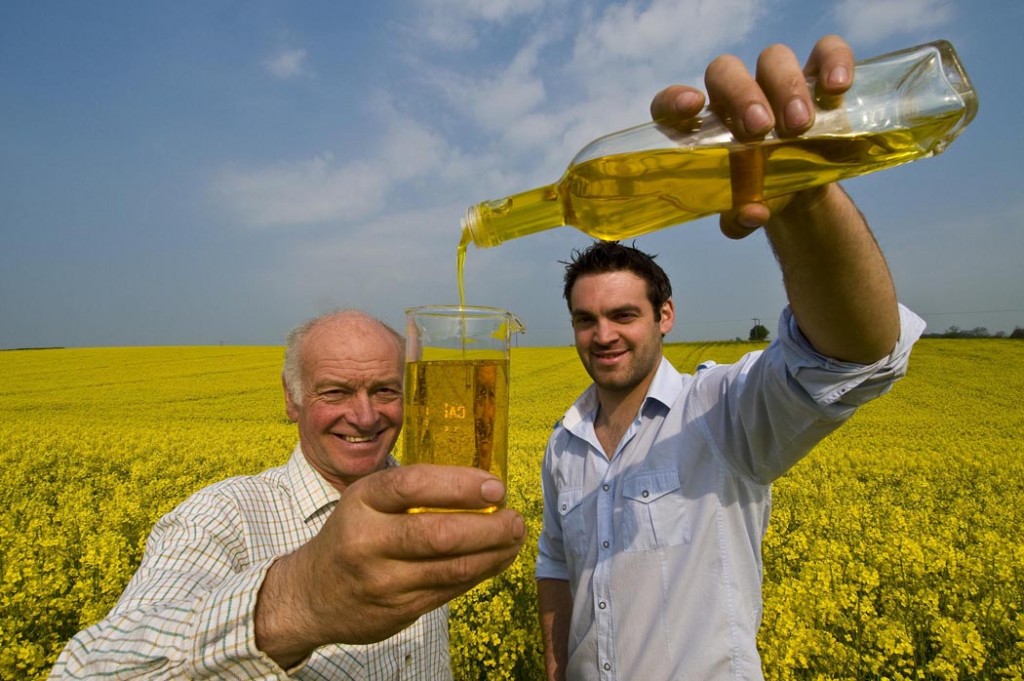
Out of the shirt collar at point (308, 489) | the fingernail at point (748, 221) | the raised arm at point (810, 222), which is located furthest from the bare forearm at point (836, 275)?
the shirt collar at point (308, 489)

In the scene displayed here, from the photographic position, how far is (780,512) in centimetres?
586

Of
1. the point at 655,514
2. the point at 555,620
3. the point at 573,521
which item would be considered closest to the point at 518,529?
the point at 655,514

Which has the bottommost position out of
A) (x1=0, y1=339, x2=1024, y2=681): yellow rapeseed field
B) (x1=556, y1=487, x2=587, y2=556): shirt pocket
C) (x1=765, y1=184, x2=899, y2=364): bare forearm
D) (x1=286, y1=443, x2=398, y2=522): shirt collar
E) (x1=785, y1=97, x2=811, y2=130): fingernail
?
(x1=0, y1=339, x2=1024, y2=681): yellow rapeseed field

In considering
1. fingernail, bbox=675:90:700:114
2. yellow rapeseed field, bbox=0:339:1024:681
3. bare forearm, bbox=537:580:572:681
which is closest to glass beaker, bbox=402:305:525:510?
fingernail, bbox=675:90:700:114

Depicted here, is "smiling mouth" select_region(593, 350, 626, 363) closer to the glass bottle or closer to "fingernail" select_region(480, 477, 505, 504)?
the glass bottle

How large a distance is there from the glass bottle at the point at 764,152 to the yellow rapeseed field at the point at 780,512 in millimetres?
2847

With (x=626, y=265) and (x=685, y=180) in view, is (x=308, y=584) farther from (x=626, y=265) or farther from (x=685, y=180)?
(x=626, y=265)

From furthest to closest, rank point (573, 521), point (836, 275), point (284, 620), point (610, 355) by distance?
point (610, 355)
point (573, 521)
point (836, 275)
point (284, 620)

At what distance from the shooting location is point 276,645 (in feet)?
3.08

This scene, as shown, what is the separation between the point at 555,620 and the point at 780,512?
13.5 feet

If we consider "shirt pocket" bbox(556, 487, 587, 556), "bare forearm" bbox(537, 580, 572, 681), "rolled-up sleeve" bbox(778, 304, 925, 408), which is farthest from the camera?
"bare forearm" bbox(537, 580, 572, 681)

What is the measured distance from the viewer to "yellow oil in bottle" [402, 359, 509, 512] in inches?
34.9

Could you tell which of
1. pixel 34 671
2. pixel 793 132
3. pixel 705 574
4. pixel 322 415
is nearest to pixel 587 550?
pixel 705 574

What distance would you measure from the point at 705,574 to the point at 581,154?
161 centimetres
